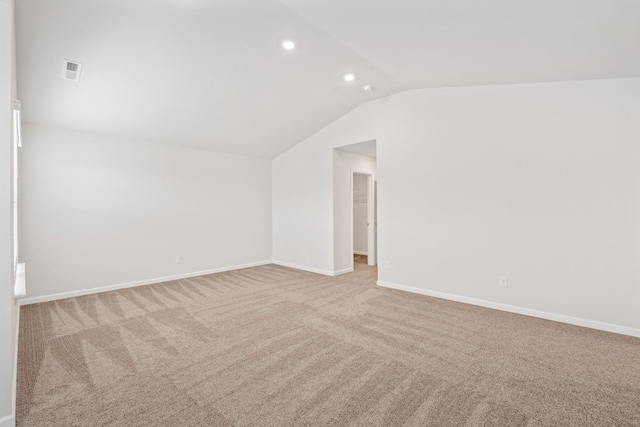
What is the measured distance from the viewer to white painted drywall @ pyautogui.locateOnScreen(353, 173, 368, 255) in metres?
7.73

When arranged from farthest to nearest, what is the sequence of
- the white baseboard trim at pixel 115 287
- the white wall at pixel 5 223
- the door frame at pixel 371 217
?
the door frame at pixel 371 217 → the white baseboard trim at pixel 115 287 → the white wall at pixel 5 223

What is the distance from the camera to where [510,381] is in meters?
2.17

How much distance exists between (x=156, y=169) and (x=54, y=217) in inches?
59.7

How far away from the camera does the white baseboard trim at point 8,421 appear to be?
1690 millimetres

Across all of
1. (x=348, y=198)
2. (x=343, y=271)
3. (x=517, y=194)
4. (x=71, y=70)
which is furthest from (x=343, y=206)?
(x=71, y=70)

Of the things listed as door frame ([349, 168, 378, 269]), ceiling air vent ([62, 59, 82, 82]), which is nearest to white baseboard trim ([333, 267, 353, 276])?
door frame ([349, 168, 378, 269])

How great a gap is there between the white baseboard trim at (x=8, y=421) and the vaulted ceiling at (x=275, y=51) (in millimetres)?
2788

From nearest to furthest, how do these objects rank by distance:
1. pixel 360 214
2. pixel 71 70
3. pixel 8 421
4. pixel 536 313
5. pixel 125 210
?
pixel 8 421 → pixel 71 70 → pixel 536 313 → pixel 125 210 → pixel 360 214

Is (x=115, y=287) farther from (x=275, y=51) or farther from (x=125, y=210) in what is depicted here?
(x=275, y=51)

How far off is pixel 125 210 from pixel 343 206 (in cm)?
367

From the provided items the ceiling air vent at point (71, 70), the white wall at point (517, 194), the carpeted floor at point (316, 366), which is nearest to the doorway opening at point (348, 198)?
the white wall at point (517, 194)

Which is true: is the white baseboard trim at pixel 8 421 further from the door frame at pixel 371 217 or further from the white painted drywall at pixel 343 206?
the door frame at pixel 371 217

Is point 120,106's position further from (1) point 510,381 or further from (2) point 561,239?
(2) point 561,239

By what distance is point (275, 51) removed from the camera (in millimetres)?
3178
